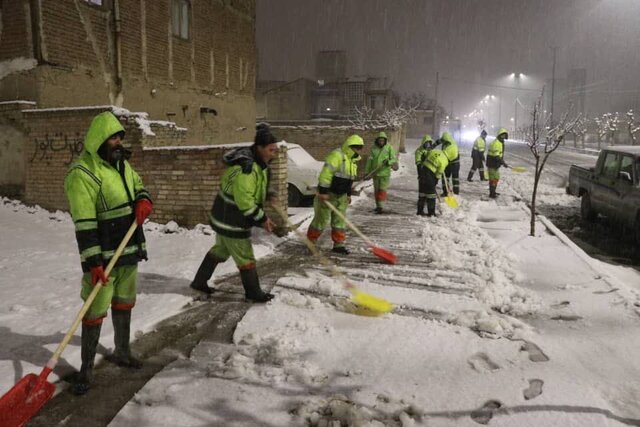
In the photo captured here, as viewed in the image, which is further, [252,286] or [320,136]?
[320,136]

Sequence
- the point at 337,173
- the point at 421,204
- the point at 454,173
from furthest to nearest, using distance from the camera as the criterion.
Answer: the point at 454,173
the point at 421,204
the point at 337,173

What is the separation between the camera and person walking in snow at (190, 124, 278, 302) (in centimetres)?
442

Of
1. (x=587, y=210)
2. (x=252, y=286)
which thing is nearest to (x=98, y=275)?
(x=252, y=286)

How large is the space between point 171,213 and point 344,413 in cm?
599

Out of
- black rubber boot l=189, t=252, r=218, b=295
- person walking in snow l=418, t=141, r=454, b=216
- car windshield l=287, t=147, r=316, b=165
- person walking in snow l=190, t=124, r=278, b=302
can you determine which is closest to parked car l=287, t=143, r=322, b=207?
car windshield l=287, t=147, r=316, b=165

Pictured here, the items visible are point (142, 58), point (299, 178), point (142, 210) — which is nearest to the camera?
point (142, 210)

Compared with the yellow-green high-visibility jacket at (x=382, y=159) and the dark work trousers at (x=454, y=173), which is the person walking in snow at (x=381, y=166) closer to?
the yellow-green high-visibility jacket at (x=382, y=159)

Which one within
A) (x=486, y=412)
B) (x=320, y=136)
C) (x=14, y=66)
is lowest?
(x=486, y=412)

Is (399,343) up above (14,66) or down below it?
below

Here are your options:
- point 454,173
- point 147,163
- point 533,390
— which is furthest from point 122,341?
point 454,173

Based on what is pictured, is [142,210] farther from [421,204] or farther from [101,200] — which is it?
[421,204]

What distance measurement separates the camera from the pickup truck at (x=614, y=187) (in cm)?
776

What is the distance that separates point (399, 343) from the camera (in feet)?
12.4

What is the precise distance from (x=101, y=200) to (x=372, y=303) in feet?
8.50
